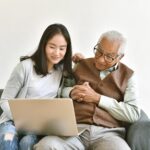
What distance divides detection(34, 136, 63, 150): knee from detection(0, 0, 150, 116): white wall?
93 centimetres

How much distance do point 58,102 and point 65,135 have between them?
0.24m

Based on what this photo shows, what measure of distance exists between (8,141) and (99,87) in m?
0.63

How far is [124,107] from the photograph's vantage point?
1827mm

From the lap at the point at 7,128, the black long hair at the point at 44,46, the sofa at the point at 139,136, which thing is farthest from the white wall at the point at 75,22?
the sofa at the point at 139,136

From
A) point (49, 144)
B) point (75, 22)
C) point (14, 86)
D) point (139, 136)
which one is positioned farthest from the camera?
point (75, 22)

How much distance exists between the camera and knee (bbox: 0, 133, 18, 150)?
1607mm

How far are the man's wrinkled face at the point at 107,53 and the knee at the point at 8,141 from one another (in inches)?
26.2

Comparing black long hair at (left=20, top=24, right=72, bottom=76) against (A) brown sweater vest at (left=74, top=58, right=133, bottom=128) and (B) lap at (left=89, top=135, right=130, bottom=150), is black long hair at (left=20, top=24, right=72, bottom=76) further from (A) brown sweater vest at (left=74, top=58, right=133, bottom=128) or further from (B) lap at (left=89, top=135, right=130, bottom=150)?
(B) lap at (left=89, top=135, right=130, bottom=150)

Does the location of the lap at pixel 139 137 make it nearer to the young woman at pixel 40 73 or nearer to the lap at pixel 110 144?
the lap at pixel 110 144

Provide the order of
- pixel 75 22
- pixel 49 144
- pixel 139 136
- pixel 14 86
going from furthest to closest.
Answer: pixel 75 22
pixel 14 86
pixel 139 136
pixel 49 144

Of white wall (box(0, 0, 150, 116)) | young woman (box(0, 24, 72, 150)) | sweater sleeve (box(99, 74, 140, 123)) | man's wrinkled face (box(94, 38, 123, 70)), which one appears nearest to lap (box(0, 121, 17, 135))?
young woman (box(0, 24, 72, 150))

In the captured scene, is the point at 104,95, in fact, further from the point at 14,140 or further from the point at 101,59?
the point at 14,140

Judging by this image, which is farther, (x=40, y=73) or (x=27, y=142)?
(x=40, y=73)

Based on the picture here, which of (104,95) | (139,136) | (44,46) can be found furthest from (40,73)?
(139,136)
